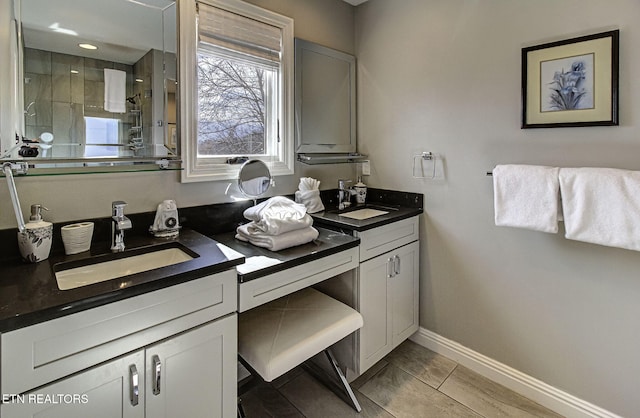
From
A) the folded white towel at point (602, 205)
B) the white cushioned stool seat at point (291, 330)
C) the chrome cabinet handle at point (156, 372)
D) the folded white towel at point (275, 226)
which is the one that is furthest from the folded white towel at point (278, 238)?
the folded white towel at point (602, 205)

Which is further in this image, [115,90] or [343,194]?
[343,194]

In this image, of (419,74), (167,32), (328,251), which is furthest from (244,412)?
(419,74)

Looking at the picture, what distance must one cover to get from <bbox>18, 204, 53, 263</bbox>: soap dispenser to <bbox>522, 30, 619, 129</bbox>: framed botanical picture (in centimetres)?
215

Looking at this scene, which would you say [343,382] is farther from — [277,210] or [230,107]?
[230,107]

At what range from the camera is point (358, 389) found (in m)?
1.90

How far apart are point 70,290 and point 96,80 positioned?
2.95ft

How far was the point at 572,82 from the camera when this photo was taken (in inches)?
63.3

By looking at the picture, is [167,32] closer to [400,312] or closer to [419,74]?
[419,74]

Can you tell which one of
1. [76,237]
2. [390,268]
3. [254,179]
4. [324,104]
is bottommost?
[390,268]

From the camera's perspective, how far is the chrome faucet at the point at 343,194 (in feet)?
7.74

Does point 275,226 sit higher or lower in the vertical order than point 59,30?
lower

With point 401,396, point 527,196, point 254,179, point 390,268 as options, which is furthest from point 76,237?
point 527,196

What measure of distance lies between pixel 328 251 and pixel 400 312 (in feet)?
2.66

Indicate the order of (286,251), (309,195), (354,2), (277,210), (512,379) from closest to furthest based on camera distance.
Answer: (286,251), (277,210), (512,379), (309,195), (354,2)
